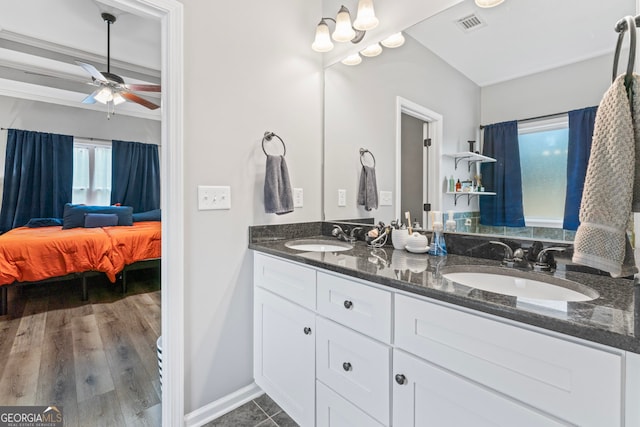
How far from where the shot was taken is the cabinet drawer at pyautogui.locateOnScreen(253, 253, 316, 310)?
4.09 ft

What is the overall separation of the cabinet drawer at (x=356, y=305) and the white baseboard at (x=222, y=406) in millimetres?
789

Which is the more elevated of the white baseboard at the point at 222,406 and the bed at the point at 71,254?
the bed at the point at 71,254

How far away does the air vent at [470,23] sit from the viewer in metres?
1.31

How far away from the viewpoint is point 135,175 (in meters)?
5.15

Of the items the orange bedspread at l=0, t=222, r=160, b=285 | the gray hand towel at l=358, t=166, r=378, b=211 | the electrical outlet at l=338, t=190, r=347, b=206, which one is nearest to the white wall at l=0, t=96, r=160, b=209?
the orange bedspread at l=0, t=222, r=160, b=285

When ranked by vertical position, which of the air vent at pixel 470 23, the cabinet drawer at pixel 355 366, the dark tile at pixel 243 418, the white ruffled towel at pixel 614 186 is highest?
the air vent at pixel 470 23

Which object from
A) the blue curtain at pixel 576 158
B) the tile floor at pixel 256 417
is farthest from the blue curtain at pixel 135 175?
the blue curtain at pixel 576 158

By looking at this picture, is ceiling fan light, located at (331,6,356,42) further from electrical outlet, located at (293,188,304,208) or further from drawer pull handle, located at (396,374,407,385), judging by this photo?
drawer pull handle, located at (396,374,407,385)

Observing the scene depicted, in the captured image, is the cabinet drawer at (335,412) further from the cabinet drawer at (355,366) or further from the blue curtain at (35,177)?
the blue curtain at (35,177)

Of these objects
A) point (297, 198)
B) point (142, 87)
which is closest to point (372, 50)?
point (297, 198)

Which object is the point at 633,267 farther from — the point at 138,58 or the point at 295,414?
the point at 138,58

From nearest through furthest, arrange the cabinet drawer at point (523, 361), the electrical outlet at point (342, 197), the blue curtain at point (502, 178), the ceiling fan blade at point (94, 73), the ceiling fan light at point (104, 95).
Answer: the cabinet drawer at point (523, 361), the blue curtain at point (502, 178), the electrical outlet at point (342, 197), the ceiling fan blade at point (94, 73), the ceiling fan light at point (104, 95)

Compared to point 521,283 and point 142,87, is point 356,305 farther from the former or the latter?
point 142,87

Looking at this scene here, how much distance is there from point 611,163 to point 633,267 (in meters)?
0.22
